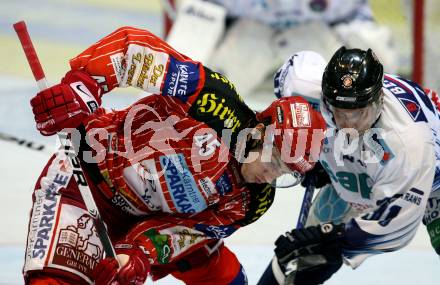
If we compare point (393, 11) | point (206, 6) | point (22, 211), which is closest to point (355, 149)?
point (22, 211)

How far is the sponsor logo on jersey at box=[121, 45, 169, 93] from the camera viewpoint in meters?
2.96

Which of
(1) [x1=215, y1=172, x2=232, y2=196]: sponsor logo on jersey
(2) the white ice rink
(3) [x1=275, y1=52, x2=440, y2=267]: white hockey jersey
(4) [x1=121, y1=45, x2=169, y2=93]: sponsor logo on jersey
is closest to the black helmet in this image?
(3) [x1=275, y1=52, x2=440, y2=267]: white hockey jersey

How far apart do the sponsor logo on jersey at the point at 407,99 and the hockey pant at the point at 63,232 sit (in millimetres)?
782

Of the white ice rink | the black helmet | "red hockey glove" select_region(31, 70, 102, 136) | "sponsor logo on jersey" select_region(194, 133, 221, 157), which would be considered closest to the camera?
"red hockey glove" select_region(31, 70, 102, 136)

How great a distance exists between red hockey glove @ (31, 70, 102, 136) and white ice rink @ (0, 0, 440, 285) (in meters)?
1.26

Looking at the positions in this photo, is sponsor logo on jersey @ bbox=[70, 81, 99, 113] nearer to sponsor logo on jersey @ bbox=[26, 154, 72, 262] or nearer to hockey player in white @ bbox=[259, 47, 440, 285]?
sponsor logo on jersey @ bbox=[26, 154, 72, 262]

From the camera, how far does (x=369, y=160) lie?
3.37m

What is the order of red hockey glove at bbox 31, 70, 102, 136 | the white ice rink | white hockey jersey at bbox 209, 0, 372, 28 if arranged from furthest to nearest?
white hockey jersey at bbox 209, 0, 372, 28 → the white ice rink → red hockey glove at bbox 31, 70, 102, 136

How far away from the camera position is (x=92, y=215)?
9.59ft

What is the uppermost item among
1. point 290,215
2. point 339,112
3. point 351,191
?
point 339,112

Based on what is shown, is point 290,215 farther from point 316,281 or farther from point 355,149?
point 355,149

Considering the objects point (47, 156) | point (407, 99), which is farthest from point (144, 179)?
point (47, 156)

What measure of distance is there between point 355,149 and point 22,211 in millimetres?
1862

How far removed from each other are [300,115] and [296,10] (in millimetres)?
4054
